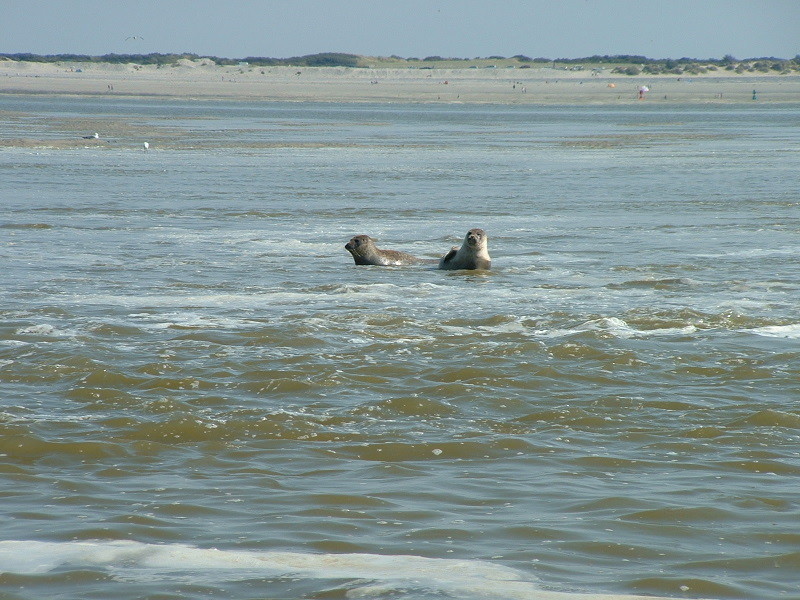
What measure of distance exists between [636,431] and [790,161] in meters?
24.7

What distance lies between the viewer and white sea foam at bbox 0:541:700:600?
423 cm

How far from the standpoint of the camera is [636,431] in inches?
254

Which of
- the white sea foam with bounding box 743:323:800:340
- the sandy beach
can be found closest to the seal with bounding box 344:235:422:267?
the white sea foam with bounding box 743:323:800:340

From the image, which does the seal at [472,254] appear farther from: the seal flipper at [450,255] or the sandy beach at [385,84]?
the sandy beach at [385,84]

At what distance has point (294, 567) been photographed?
447cm

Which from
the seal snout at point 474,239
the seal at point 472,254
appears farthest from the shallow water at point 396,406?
the seal snout at point 474,239

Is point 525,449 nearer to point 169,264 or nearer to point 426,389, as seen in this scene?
point 426,389

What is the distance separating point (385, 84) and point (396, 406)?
102 metres

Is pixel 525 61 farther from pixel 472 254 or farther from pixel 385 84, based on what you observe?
pixel 472 254

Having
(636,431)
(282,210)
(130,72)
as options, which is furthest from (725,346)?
(130,72)

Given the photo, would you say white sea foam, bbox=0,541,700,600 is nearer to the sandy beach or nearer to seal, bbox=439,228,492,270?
seal, bbox=439,228,492,270

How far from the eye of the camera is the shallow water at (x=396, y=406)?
15.0 ft

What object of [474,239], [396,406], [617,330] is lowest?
[396,406]

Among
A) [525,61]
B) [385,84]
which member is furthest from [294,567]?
[525,61]
